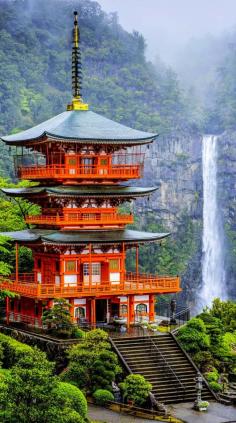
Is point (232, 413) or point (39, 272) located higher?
point (39, 272)

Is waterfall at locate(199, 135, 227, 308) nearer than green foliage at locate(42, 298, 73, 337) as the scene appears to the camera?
No

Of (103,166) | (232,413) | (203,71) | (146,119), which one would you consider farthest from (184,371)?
(203,71)

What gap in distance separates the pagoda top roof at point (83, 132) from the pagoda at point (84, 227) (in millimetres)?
40

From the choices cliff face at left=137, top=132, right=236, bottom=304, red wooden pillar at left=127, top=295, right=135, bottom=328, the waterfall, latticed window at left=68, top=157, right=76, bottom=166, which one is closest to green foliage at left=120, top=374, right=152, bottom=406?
red wooden pillar at left=127, top=295, right=135, bottom=328

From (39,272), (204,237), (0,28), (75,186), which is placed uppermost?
(0,28)

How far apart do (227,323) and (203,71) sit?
11834 cm

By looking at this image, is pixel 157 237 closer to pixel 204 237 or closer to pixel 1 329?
pixel 1 329

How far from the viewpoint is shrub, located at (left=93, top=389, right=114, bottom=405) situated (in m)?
35.4

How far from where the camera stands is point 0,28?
422 feet

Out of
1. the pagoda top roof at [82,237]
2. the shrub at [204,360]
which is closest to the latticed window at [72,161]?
the pagoda top roof at [82,237]

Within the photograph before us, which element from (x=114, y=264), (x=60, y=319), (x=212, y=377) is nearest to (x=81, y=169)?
(x=114, y=264)

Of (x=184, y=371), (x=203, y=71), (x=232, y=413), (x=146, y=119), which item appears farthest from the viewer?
(x=203, y=71)

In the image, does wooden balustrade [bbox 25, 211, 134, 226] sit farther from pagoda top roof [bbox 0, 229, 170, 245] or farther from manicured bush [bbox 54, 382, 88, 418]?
manicured bush [bbox 54, 382, 88, 418]

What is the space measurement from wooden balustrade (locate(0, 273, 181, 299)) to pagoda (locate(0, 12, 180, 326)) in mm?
41
